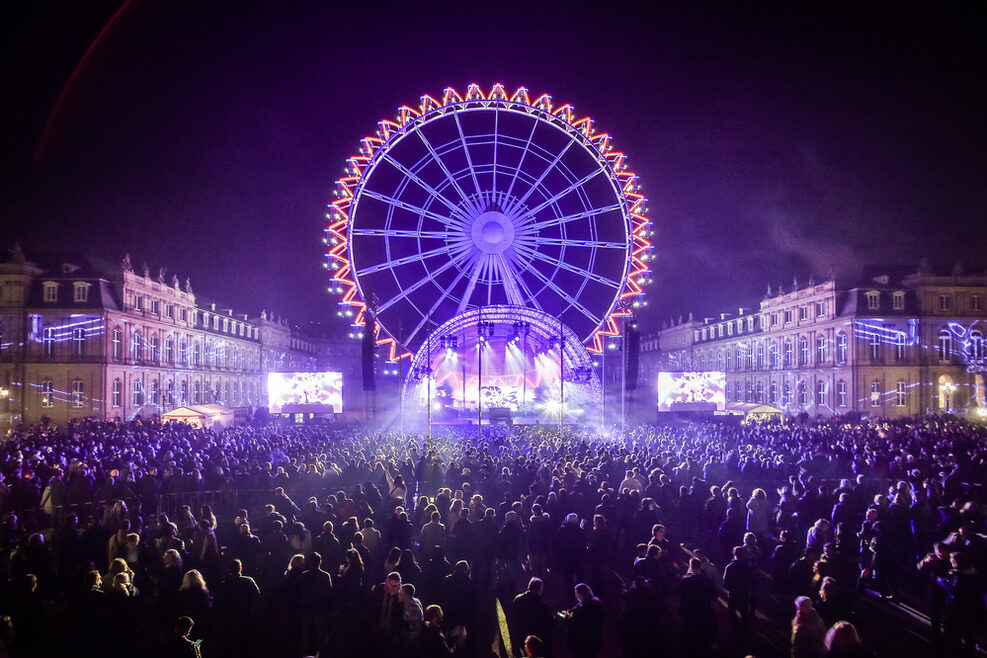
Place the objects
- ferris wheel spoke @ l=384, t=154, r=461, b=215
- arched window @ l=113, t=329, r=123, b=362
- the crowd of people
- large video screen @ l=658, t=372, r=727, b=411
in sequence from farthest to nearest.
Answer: arched window @ l=113, t=329, r=123, b=362, large video screen @ l=658, t=372, r=727, b=411, ferris wheel spoke @ l=384, t=154, r=461, b=215, the crowd of people

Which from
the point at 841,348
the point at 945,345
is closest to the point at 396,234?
the point at 841,348

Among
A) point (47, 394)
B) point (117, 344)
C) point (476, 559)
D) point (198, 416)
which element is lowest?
point (476, 559)

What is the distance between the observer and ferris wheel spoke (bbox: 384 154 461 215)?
34.3 metres

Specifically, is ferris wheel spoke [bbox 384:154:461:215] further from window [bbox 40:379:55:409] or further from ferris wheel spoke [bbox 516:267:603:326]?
window [bbox 40:379:55:409]

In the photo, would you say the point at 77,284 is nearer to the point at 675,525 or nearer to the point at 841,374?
the point at 675,525

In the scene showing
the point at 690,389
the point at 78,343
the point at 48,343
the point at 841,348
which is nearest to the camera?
the point at 690,389

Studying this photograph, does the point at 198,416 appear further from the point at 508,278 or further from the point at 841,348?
the point at 841,348

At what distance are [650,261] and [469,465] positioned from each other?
2219 cm

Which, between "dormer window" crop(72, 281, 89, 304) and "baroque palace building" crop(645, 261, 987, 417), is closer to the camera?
"dormer window" crop(72, 281, 89, 304)

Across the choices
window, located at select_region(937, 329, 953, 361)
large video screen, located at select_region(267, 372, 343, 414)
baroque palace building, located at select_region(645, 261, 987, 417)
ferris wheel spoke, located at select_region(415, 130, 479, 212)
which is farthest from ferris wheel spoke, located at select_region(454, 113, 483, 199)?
window, located at select_region(937, 329, 953, 361)

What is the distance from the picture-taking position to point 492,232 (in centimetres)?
3659

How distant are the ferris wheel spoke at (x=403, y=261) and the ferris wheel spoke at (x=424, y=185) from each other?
7.38 ft

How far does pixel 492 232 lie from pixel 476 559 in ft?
89.7

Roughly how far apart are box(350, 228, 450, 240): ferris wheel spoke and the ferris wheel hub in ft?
5.86
